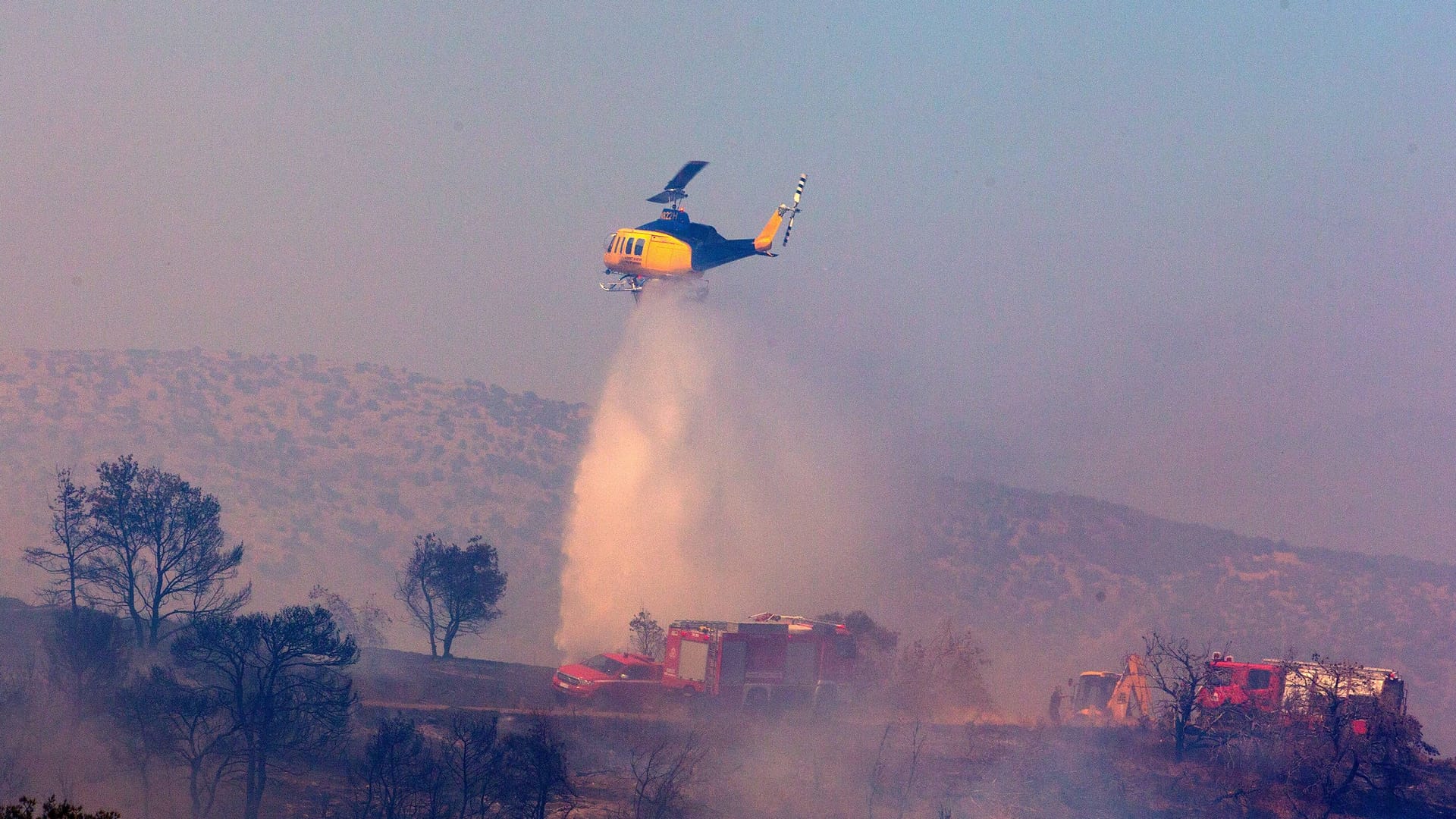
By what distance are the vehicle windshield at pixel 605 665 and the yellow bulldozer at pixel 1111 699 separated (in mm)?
18232

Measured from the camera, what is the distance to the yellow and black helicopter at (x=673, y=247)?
5384cm

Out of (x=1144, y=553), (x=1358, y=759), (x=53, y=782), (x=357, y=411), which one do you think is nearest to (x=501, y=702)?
(x=53, y=782)

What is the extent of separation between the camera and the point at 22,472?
317 feet

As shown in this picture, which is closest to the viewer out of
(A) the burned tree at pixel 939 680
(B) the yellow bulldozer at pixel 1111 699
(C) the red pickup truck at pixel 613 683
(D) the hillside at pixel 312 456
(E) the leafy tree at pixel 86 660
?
(E) the leafy tree at pixel 86 660

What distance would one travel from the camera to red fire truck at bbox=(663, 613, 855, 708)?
139ft

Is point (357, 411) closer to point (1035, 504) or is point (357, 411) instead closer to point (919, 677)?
point (1035, 504)

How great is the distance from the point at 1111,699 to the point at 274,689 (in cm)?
3343

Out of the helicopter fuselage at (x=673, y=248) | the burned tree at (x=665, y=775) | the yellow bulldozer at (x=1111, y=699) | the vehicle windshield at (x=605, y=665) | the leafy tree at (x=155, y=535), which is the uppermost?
the helicopter fuselage at (x=673, y=248)

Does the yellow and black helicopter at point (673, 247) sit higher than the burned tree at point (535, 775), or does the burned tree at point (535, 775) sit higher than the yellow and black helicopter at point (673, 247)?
the yellow and black helicopter at point (673, 247)

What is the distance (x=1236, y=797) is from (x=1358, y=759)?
401 cm

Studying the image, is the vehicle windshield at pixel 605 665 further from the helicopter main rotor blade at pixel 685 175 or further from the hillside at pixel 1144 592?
the hillside at pixel 1144 592

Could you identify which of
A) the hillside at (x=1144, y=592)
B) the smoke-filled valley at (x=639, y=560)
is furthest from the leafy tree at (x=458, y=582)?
the hillside at (x=1144, y=592)

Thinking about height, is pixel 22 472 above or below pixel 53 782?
above

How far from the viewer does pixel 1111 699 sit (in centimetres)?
5069
